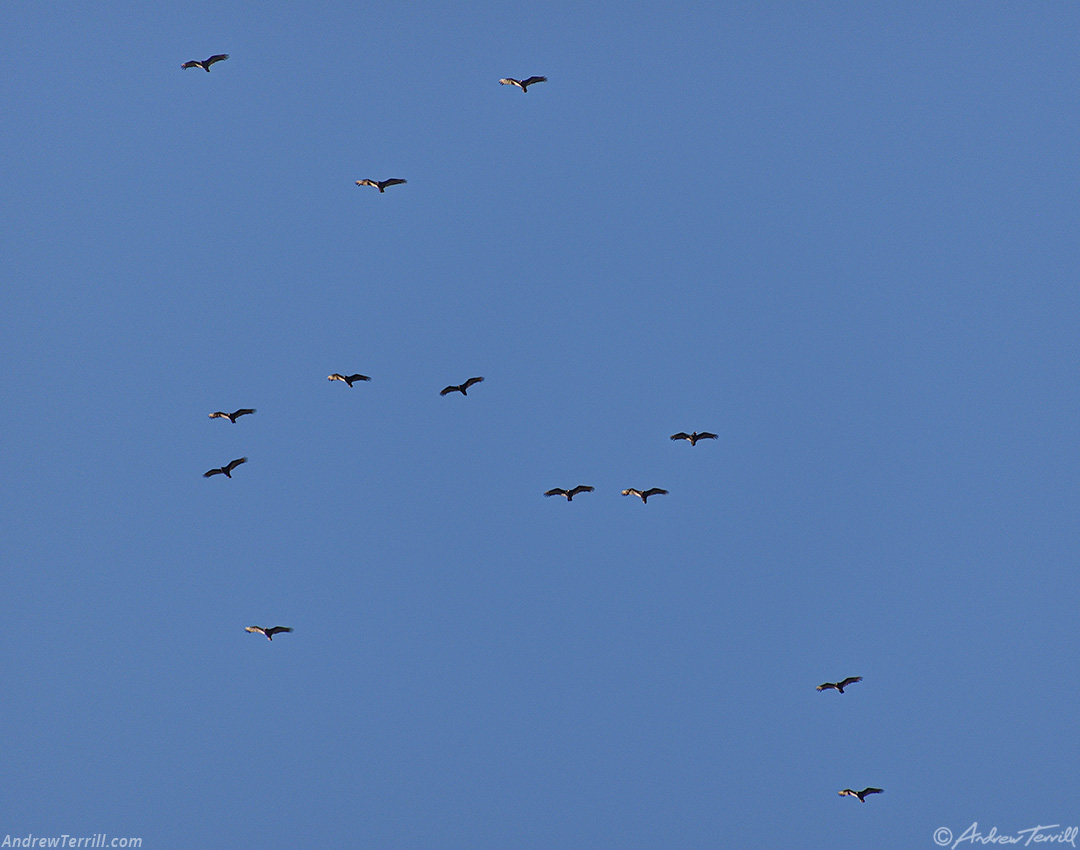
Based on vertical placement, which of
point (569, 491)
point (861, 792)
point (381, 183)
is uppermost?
point (381, 183)

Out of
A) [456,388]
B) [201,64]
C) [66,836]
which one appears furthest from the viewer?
[66,836]

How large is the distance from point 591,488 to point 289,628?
20.7 meters

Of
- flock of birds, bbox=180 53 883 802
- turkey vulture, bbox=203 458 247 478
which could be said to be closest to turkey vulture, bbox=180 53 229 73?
flock of birds, bbox=180 53 883 802

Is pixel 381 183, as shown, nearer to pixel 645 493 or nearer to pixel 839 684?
pixel 645 493

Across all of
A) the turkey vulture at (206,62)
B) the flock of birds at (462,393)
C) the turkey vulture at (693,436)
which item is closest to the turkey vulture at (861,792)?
the flock of birds at (462,393)

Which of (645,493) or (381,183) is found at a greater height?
(381,183)

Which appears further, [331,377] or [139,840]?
[139,840]

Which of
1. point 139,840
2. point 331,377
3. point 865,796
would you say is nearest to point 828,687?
point 865,796

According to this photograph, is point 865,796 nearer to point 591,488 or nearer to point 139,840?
point 591,488

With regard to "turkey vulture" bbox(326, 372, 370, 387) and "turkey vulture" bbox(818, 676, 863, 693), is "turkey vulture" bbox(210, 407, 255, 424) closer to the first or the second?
"turkey vulture" bbox(326, 372, 370, 387)

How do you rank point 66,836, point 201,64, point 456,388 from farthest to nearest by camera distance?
point 66,836
point 456,388
point 201,64

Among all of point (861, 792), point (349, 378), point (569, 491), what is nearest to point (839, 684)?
point (861, 792)

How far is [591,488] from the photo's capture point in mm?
78250

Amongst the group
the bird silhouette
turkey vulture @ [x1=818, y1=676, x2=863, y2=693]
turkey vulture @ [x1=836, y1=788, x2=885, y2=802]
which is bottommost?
turkey vulture @ [x1=836, y1=788, x2=885, y2=802]
